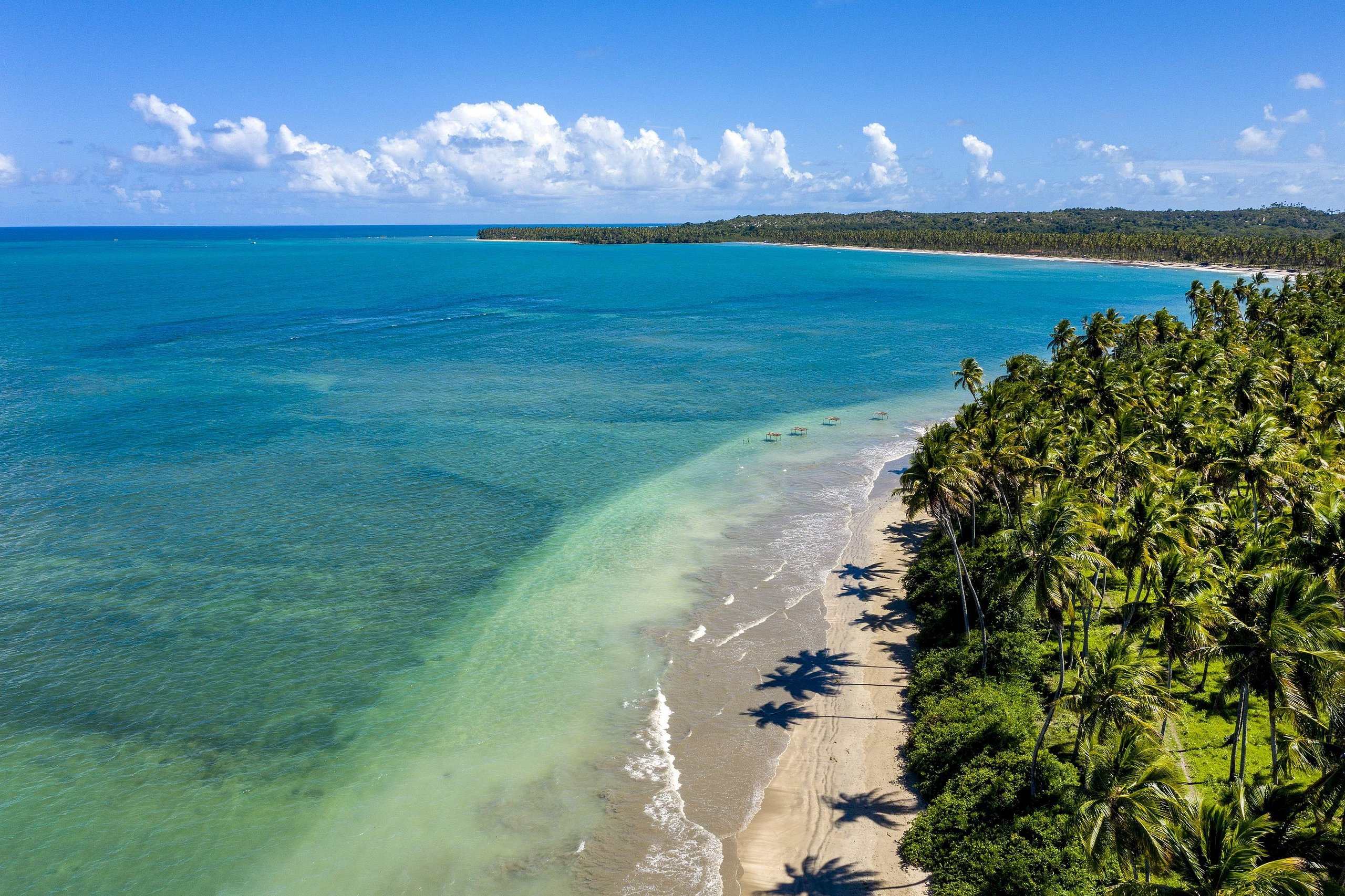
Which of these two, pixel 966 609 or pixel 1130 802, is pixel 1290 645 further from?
pixel 966 609

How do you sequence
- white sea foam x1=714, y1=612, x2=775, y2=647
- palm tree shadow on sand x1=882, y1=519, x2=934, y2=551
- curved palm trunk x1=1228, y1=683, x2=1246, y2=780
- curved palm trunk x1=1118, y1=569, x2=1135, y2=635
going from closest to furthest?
curved palm trunk x1=1228, y1=683, x2=1246, y2=780 < curved palm trunk x1=1118, y1=569, x2=1135, y2=635 < white sea foam x1=714, y1=612, x2=775, y2=647 < palm tree shadow on sand x1=882, y1=519, x2=934, y2=551

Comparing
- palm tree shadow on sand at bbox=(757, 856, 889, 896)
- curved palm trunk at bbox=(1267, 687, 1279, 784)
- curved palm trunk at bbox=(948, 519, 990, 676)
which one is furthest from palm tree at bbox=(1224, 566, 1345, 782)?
palm tree shadow on sand at bbox=(757, 856, 889, 896)

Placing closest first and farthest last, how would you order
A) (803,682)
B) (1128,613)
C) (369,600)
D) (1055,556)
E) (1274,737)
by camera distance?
(1274,737), (1055,556), (1128,613), (803,682), (369,600)

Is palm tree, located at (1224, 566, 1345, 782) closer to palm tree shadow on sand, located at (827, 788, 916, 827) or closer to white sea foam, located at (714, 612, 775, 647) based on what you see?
palm tree shadow on sand, located at (827, 788, 916, 827)

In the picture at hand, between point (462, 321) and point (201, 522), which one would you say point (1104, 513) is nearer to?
point (201, 522)

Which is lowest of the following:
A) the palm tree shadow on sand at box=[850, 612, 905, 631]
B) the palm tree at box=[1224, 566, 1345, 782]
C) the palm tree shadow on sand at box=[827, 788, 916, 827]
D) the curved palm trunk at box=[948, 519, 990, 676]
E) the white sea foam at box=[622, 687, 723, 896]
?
the white sea foam at box=[622, 687, 723, 896]

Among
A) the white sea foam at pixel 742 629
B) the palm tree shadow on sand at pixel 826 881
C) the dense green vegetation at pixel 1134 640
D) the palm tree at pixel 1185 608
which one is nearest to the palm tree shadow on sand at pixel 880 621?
the dense green vegetation at pixel 1134 640

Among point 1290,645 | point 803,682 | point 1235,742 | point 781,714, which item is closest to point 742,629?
point 803,682

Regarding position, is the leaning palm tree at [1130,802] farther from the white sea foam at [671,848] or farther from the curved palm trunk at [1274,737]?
the white sea foam at [671,848]
